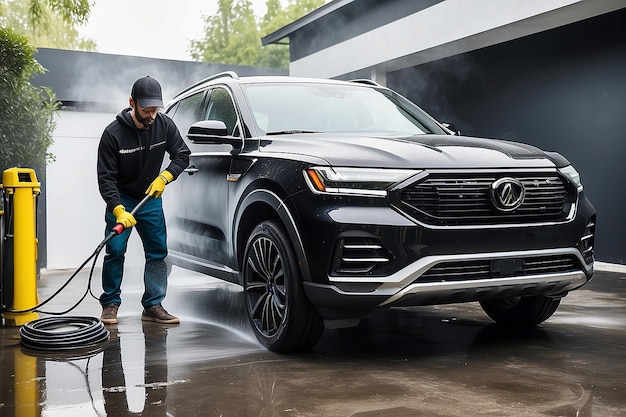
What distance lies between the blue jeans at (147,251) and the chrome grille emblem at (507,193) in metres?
2.80

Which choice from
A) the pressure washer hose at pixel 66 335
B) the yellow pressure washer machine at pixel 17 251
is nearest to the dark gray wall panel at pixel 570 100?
the pressure washer hose at pixel 66 335

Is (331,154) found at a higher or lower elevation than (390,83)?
lower

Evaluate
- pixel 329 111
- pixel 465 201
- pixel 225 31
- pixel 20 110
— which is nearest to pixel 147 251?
pixel 329 111

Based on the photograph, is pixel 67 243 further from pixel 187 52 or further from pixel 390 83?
pixel 187 52

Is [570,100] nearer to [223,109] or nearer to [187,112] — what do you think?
Answer: [187,112]

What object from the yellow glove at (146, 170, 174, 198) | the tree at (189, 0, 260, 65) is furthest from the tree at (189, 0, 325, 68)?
the yellow glove at (146, 170, 174, 198)

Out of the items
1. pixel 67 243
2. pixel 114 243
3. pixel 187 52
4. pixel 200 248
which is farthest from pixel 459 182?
pixel 187 52

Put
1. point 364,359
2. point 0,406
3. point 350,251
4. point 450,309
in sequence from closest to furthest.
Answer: point 0,406 → point 350,251 → point 364,359 → point 450,309

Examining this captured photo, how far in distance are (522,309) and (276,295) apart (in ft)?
6.51

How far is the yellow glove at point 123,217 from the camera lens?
583 centimetres

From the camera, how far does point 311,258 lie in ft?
15.6

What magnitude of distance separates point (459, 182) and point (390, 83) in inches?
417

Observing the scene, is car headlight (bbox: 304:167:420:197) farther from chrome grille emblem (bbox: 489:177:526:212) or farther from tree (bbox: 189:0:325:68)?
tree (bbox: 189:0:325:68)

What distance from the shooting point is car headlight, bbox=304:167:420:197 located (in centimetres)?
469
